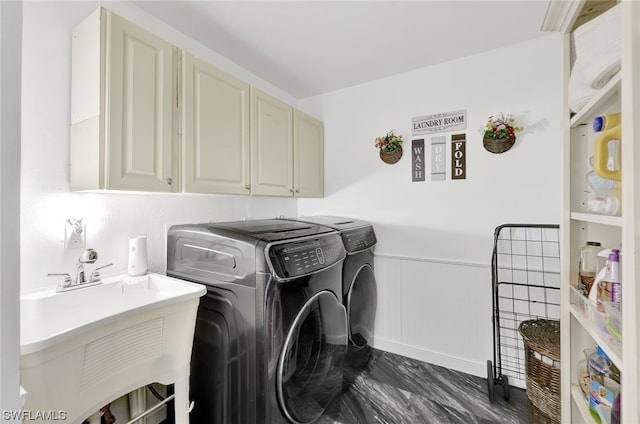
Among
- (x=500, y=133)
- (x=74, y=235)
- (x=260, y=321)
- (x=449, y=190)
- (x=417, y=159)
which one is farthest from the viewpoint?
(x=417, y=159)

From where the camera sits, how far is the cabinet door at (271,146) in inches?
75.9

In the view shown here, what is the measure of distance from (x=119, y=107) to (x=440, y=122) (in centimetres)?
212

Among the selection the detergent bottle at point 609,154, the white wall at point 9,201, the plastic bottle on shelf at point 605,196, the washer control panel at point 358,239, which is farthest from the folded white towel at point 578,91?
the white wall at point 9,201

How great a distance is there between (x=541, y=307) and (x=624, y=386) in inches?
56.0

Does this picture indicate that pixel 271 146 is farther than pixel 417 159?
No

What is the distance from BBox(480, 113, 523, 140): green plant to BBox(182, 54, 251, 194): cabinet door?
1.72 meters

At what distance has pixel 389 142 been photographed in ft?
7.75

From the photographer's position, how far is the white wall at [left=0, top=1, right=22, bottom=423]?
343 millimetres

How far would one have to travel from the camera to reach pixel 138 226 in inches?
62.6

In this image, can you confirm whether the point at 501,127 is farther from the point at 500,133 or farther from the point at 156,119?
the point at 156,119

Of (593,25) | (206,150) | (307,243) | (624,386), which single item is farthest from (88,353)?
(593,25)

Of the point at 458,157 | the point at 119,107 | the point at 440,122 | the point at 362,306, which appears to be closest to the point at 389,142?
the point at 440,122

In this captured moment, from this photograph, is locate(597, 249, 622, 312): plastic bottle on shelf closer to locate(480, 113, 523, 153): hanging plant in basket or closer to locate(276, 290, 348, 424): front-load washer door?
locate(276, 290, 348, 424): front-load washer door

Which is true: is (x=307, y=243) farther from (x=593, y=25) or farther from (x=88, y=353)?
(x=593, y=25)
